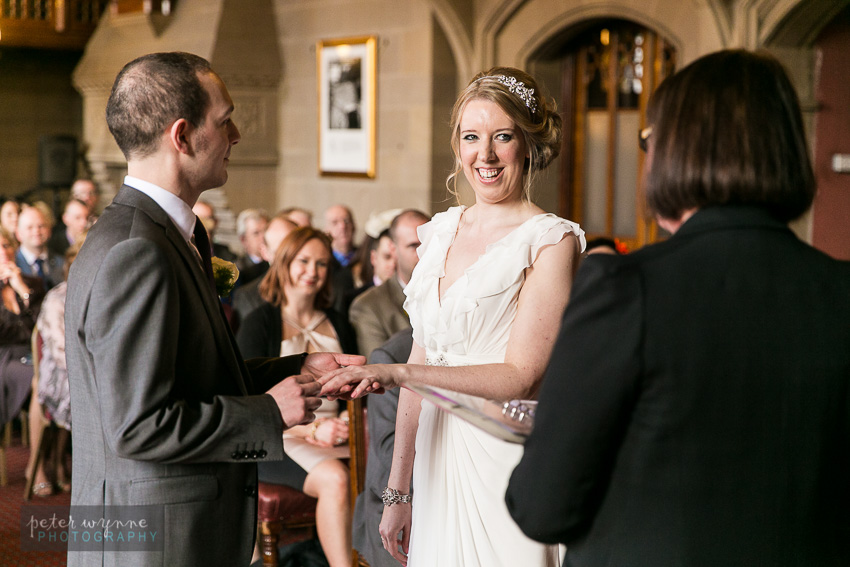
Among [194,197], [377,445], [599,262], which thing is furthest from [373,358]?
[599,262]

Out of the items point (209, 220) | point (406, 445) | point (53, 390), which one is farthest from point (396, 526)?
point (209, 220)

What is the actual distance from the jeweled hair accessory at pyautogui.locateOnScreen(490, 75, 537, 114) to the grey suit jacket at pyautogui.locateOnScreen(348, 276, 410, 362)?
243 centimetres

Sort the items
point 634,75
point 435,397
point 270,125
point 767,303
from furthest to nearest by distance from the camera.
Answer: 1. point 270,125
2. point 634,75
3. point 435,397
4. point 767,303

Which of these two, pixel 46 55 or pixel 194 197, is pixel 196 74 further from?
pixel 46 55

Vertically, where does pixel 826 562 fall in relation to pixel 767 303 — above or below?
below

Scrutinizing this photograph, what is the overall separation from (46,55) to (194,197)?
38.6 feet

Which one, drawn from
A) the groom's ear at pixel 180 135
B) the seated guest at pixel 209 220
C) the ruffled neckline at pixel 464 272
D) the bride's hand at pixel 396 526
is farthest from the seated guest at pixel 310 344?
the seated guest at pixel 209 220

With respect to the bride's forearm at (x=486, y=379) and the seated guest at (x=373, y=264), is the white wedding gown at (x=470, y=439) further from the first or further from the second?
the seated guest at (x=373, y=264)

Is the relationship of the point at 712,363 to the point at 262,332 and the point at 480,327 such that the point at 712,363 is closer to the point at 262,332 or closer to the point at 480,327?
the point at 480,327

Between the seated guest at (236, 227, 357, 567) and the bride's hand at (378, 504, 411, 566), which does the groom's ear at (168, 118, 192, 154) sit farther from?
the seated guest at (236, 227, 357, 567)

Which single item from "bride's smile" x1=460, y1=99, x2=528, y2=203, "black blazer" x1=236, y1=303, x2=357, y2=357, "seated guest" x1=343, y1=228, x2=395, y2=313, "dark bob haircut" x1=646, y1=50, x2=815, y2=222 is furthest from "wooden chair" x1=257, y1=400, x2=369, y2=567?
"dark bob haircut" x1=646, y1=50, x2=815, y2=222

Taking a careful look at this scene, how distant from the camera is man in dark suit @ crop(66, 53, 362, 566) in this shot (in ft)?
5.36

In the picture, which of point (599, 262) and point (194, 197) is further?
point (194, 197)

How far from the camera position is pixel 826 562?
4.16 feet
